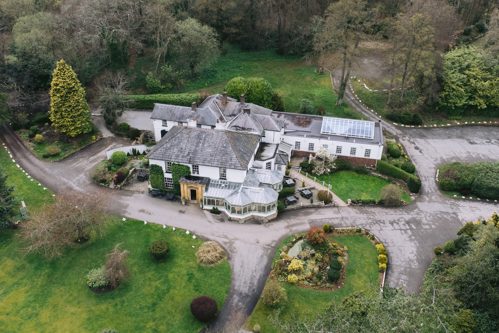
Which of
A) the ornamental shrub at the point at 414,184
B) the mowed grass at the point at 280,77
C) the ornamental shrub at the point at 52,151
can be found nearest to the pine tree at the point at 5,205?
the ornamental shrub at the point at 52,151

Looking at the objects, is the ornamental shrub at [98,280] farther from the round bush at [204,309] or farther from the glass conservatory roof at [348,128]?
the glass conservatory roof at [348,128]

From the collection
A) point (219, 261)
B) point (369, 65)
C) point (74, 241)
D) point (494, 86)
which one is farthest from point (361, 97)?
point (74, 241)

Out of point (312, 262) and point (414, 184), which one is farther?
point (414, 184)

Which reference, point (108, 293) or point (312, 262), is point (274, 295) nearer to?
point (312, 262)

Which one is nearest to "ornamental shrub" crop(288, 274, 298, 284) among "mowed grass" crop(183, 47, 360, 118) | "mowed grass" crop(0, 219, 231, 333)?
"mowed grass" crop(0, 219, 231, 333)

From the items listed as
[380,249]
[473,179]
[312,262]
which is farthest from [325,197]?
[473,179]

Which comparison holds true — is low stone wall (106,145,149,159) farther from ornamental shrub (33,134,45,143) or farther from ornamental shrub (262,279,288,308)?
ornamental shrub (262,279,288,308)
